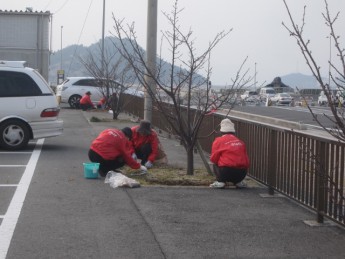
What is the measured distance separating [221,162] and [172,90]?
6.84 feet

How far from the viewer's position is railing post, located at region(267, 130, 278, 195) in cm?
→ 989

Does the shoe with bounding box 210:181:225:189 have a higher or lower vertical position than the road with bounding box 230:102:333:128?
lower

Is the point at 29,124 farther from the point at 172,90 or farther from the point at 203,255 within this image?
the point at 203,255

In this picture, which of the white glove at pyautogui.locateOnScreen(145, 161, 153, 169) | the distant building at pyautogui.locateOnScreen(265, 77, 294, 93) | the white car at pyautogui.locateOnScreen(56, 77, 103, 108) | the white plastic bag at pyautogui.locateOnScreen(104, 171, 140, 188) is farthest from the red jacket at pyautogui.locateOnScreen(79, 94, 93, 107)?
the distant building at pyautogui.locateOnScreen(265, 77, 294, 93)

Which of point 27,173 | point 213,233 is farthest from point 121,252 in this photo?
point 27,173

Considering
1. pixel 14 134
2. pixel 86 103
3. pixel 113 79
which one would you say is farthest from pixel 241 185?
pixel 86 103

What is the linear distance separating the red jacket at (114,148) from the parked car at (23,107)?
393cm

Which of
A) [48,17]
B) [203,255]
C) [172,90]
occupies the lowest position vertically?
[203,255]

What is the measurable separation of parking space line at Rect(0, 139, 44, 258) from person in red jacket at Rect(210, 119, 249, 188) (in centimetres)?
286

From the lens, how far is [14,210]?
862cm

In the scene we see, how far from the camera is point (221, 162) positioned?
34.3 ft

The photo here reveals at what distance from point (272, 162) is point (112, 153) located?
2.77m

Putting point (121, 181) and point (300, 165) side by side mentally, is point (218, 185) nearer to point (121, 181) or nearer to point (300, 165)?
point (121, 181)

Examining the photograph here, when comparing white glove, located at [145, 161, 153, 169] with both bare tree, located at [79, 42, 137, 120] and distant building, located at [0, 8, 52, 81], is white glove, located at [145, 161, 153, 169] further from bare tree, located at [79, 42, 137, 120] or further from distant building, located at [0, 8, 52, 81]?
distant building, located at [0, 8, 52, 81]
